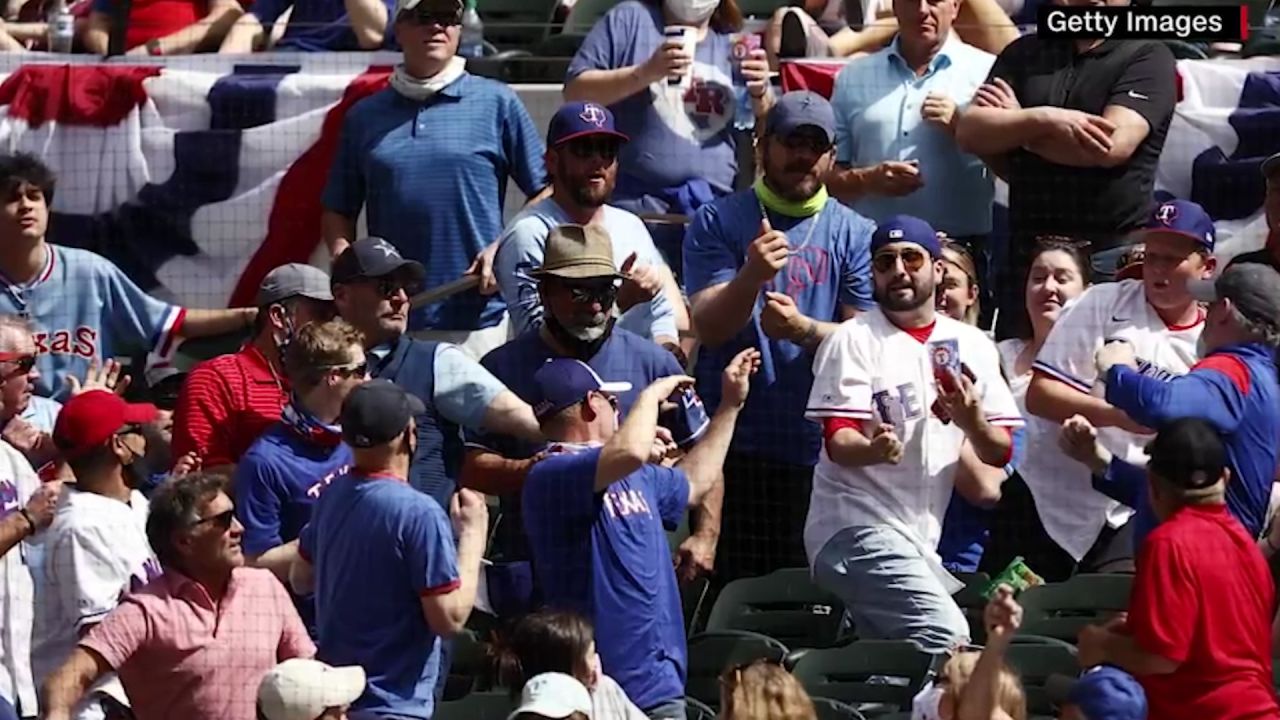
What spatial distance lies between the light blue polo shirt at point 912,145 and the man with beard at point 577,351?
4.86ft

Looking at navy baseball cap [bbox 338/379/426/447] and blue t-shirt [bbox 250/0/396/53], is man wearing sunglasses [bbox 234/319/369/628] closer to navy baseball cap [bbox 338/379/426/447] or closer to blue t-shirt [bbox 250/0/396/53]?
navy baseball cap [bbox 338/379/426/447]

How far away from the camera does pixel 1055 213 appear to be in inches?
418

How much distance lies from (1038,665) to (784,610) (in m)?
0.96

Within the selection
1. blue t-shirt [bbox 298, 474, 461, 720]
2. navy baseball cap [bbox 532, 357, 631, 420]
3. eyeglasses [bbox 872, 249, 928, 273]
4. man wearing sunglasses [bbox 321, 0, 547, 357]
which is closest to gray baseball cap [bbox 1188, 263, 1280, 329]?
eyeglasses [bbox 872, 249, 928, 273]

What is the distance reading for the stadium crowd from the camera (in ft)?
27.7

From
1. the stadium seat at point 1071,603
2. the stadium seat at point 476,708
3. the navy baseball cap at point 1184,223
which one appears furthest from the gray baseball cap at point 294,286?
the navy baseball cap at point 1184,223

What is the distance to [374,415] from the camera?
860cm

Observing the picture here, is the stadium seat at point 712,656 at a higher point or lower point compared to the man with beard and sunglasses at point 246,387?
lower

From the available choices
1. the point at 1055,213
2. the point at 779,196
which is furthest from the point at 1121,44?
the point at 779,196

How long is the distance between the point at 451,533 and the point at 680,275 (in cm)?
261

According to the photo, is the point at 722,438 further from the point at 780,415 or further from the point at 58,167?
the point at 58,167

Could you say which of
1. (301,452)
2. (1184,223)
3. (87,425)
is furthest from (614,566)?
(1184,223)

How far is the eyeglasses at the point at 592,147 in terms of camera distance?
10.2m

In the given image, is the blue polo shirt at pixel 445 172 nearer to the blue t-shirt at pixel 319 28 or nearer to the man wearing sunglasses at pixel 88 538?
the blue t-shirt at pixel 319 28
